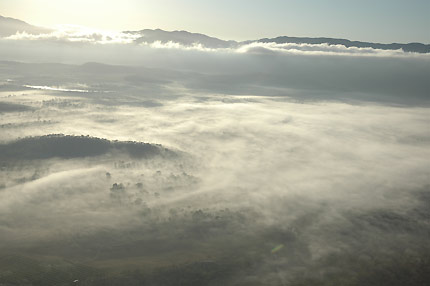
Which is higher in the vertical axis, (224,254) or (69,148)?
(69,148)

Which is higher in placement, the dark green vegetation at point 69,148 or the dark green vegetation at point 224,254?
the dark green vegetation at point 69,148

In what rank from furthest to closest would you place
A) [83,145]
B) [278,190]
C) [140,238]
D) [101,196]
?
[83,145], [278,190], [101,196], [140,238]

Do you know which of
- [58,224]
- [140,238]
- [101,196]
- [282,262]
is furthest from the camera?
[101,196]

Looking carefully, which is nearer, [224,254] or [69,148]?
[224,254]

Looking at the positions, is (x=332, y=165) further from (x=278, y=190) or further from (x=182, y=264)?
(x=182, y=264)

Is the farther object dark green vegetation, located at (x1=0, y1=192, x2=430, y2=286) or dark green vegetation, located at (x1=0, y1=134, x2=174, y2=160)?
dark green vegetation, located at (x1=0, y1=134, x2=174, y2=160)

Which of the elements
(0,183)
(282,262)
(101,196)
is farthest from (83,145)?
(282,262)

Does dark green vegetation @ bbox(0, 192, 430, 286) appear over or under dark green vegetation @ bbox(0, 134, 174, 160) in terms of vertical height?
under

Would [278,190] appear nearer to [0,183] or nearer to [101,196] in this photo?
[101,196]

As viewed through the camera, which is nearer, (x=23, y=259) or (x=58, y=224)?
(x=23, y=259)

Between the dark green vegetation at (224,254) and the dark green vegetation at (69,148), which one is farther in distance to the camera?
the dark green vegetation at (69,148)
